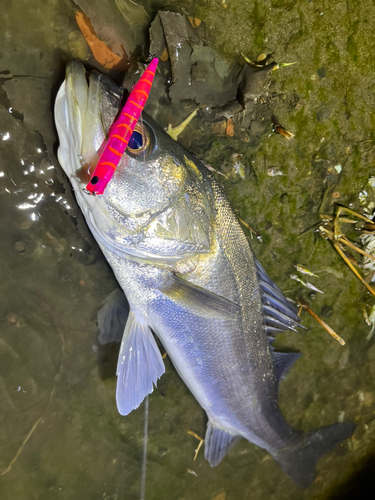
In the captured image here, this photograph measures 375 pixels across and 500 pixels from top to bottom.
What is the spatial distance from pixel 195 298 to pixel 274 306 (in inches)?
30.7

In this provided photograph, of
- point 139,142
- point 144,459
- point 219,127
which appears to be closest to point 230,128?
point 219,127

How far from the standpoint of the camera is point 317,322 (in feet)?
9.96

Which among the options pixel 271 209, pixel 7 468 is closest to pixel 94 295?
pixel 7 468

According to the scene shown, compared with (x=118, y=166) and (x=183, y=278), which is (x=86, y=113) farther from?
(x=183, y=278)

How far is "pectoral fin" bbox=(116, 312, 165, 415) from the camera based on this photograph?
88.0 inches

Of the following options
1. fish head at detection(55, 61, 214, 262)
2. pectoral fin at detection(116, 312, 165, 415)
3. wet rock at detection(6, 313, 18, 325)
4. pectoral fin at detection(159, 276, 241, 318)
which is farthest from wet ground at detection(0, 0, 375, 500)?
pectoral fin at detection(159, 276, 241, 318)

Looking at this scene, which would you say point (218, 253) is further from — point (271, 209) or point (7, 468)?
point (7, 468)

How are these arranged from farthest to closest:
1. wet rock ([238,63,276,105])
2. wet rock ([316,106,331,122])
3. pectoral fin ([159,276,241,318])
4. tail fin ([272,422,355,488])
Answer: tail fin ([272,422,355,488]), wet rock ([316,106,331,122]), wet rock ([238,63,276,105]), pectoral fin ([159,276,241,318])

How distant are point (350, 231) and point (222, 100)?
170cm

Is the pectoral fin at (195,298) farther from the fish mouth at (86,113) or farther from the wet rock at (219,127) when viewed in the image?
the wet rock at (219,127)

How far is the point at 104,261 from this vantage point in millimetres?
2385

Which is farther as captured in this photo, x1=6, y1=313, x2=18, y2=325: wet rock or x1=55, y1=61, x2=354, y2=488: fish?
x1=6, y1=313, x2=18, y2=325: wet rock

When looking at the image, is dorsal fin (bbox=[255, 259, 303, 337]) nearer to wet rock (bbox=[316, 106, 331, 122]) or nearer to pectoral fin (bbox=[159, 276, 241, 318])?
pectoral fin (bbox=[159, 276, 241, 318])

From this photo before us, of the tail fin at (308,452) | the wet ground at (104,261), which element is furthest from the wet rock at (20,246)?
the tail fin at (308,452)
